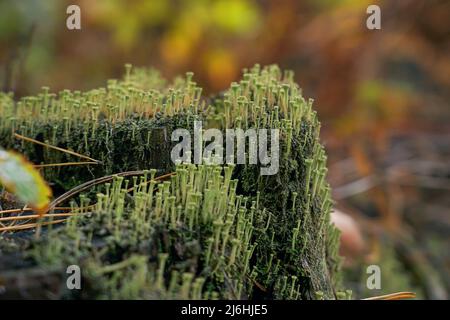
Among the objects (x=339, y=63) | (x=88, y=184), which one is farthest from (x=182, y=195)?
(x=339, y=63)

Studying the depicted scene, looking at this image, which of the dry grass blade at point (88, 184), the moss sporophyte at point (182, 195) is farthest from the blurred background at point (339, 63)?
the dry grass blade at point (88, 184)

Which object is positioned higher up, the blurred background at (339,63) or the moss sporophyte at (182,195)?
the blurred background at (339,63)

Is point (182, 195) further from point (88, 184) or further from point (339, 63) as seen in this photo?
point (339, 63)

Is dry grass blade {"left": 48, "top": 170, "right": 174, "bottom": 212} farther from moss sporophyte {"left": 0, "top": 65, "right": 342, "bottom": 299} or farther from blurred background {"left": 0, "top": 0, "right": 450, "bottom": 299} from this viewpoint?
blurred background {"left": 0, "top": 0, "right": 450, "bottom": 299}

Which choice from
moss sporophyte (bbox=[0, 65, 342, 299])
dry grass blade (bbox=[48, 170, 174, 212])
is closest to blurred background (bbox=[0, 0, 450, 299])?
moss sporophyte (bbox=[0, 65, 342, 299])

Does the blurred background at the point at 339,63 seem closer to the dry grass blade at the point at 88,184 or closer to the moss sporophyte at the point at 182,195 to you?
the moss sporophyte at the point at 182,195
